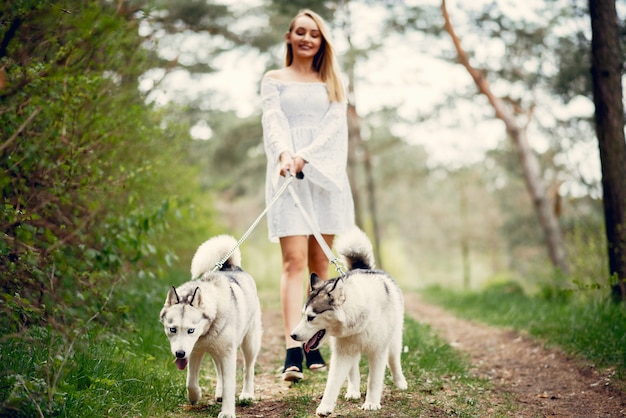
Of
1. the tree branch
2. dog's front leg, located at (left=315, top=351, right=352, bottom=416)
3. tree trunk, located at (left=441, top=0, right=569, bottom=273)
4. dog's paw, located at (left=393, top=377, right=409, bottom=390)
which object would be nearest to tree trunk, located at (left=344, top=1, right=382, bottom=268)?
the tree branch

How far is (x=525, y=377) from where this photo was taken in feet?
15.4

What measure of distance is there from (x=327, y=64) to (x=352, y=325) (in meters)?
2.16

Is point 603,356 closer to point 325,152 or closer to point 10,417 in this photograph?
point 325,152

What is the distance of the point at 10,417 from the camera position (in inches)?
101

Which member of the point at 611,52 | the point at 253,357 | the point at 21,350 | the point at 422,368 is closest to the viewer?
the point at 21,350

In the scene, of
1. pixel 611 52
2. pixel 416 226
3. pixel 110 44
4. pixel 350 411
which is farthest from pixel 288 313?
pixel 416 226

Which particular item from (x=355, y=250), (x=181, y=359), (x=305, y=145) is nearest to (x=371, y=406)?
(x=355, y=250)

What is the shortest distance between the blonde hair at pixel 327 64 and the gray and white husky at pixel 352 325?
1.48 meters

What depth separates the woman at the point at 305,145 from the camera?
164 inches

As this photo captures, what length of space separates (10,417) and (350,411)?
1757mm

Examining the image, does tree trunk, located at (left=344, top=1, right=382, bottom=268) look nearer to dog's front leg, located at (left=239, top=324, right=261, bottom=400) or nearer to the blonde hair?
the blonde hair

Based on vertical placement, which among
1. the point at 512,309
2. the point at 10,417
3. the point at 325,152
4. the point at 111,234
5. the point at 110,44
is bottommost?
the point at 512,309

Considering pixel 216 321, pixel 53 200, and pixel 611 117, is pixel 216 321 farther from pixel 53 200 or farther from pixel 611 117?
pixel 611 117

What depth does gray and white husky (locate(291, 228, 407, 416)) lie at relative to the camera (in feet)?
10.4
